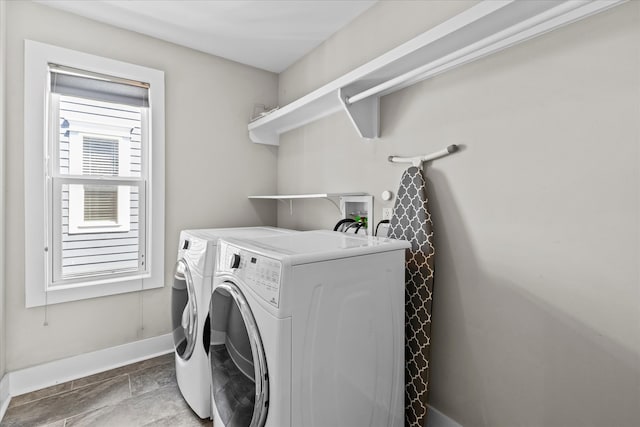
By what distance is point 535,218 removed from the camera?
49.2 inches

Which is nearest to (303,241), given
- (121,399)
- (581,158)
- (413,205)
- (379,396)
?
(413,205)

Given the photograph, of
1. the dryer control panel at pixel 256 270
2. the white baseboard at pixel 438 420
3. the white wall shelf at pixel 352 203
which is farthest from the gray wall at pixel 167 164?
the white baseboard at pixel 438 420

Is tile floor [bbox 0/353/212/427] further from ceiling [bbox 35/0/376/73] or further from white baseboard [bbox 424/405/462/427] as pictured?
ceiling [bbox 35/0/376/73]

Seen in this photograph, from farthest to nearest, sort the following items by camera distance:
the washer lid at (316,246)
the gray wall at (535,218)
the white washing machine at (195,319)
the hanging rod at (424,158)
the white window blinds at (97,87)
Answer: the white window blinds at (97,87) → the white washing machine at (195,319) → the hanging rod at (424,158) → the washer lid at (316,246) → the gray wall at (535,218)

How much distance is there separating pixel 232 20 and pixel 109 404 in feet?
8.25

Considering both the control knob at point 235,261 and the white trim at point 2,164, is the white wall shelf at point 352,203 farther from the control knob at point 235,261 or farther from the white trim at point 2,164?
the white trim at point 2,164

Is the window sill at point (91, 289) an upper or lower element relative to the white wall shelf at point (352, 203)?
lower

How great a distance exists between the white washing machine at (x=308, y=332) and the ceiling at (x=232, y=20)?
151 cm

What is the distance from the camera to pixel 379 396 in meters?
1.38

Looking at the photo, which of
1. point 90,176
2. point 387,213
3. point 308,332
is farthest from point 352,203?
point 90,176

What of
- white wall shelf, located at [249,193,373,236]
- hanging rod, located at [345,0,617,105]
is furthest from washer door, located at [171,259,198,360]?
hanging rod, located at [345,0,617,105]

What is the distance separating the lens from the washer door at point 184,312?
5.68ft

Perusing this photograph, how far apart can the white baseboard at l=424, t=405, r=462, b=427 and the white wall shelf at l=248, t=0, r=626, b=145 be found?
154cm

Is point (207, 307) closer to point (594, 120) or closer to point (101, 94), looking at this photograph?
point (101, 94)
